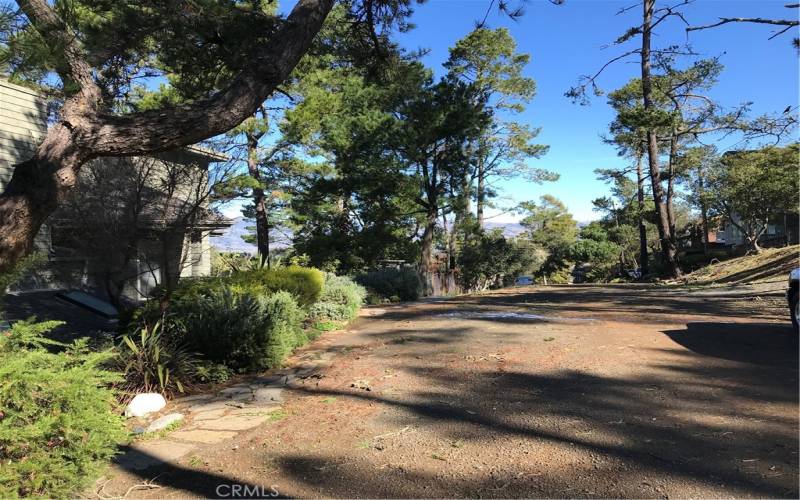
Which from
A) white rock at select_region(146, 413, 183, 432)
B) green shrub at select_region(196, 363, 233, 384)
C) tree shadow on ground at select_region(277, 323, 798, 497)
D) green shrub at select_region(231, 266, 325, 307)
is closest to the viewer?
tree shadow on ground at select_region(277, 323, 798, 497)

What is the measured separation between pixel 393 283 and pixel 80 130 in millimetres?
12861

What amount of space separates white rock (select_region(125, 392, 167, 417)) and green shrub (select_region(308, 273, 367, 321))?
4.55 m

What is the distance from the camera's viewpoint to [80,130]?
345 cm

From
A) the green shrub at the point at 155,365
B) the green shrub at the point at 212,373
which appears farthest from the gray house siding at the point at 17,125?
the green shrub at the point at 212,373

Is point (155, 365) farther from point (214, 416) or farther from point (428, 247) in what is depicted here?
point (428, 247)

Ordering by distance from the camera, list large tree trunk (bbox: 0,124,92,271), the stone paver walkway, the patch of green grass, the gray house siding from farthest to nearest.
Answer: the gray house siding < the patch of green grass < the stone paver walkway < large tree trunk (bbox: 0,124,92,271)

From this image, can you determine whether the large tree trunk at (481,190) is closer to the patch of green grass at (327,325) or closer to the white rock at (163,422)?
the patch of green grass at (327,325)

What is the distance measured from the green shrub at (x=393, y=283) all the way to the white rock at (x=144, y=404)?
10.6 m

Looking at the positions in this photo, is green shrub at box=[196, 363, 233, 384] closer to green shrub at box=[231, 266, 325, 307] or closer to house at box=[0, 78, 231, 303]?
house at box=[0, 78, 231, 303]

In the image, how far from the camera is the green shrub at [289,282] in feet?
26.9

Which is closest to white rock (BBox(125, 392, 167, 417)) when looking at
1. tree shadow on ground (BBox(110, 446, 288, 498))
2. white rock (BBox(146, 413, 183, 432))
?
white rock (BBox(146, 413, 183, 432))

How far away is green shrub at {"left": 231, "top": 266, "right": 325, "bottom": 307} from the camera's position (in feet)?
26.9

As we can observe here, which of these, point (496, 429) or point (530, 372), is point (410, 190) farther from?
point (496, 429)

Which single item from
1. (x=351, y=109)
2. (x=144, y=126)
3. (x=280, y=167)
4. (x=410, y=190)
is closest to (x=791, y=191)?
(x=410, y=190)
